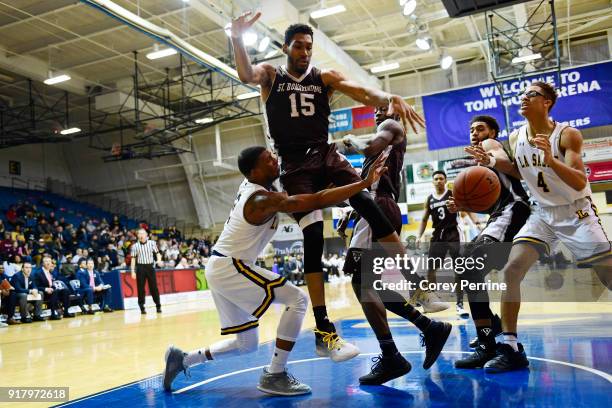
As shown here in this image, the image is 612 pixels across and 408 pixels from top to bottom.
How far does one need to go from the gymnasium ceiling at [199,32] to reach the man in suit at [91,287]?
7.29 metres

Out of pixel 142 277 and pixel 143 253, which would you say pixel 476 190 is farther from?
pixel 142 277

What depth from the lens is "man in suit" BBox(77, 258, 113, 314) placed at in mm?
12945

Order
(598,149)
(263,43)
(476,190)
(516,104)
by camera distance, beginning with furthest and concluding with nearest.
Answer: (598,149), (516,104), (263,43), (476,190)

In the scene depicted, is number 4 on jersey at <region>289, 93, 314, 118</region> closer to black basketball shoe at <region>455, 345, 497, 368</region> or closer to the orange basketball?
the orange basketball

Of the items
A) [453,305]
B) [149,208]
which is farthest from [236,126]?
[453,305]

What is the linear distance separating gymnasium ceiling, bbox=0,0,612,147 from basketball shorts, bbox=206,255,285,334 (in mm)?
11723

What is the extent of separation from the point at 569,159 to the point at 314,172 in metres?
1.76

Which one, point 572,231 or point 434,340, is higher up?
point 572,231

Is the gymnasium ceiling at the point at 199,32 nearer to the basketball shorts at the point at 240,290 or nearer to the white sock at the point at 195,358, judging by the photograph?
the basketball shorts at the point at 240,290

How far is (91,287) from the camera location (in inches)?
519

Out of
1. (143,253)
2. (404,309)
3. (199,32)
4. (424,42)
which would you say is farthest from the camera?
(199,32)

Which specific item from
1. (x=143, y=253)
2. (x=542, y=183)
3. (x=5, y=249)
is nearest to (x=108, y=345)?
(x=542, y=183)

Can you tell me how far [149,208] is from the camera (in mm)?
31500

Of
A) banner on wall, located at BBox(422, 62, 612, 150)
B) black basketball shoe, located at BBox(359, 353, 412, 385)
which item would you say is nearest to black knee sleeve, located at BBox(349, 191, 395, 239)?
black basketball shoe, located at BBox(359, 353, 412, 385)
